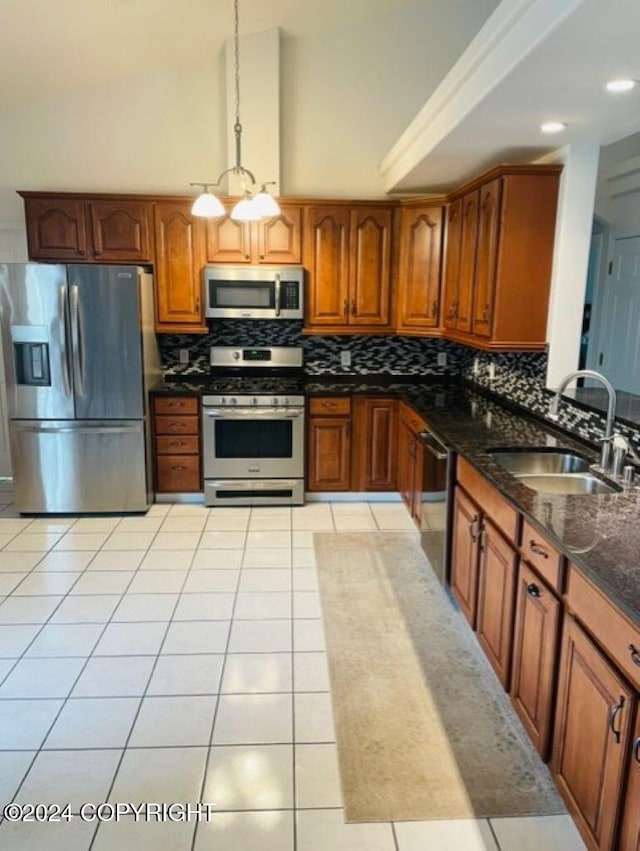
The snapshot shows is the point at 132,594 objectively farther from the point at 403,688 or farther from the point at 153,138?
the point at 153,138

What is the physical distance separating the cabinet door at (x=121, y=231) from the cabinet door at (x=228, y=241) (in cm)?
45

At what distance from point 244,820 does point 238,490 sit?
286cm

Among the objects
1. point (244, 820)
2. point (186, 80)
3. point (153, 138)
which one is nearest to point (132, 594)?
point (244, 820)

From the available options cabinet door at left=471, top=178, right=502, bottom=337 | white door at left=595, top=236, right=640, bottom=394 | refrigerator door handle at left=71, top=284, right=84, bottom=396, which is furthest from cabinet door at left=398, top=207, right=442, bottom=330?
refrigerator door handle at left=71, top=284, right=84, bottom=396

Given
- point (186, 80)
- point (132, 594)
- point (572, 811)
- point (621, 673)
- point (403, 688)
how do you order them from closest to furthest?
point (621, 673), point (572, 811), point (403, 688), point (132, 594), point (186, 80)

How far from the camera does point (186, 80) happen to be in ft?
15.0

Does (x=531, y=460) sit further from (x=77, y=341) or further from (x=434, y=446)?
(x=77, y=341)

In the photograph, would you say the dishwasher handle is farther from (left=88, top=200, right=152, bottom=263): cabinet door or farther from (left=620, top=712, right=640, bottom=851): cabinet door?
(left=88, top=200, right=152, bottom=263): cabinet door

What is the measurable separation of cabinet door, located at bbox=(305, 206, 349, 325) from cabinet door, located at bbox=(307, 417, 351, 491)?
78cm

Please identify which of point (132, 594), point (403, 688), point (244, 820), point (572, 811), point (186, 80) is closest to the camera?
point (572, 811)

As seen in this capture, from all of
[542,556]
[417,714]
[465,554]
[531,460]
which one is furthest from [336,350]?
[542,556]

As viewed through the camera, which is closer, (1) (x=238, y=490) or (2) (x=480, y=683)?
(2) (x=480, y=683)

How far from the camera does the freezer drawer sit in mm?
4281

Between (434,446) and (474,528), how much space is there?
2.53 ft
